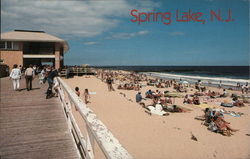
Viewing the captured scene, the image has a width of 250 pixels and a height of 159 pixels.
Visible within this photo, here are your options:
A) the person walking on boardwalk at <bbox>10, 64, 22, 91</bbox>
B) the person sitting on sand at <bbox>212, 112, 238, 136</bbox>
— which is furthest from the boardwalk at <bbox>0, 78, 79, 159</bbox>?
the person sitting on sand at <bbox>212, 112, 238, 136</bbox>

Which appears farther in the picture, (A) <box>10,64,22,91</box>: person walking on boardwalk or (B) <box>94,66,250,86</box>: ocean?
(B) <box>94,66,250,86</box>: ocean

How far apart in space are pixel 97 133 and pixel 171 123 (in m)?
9.66

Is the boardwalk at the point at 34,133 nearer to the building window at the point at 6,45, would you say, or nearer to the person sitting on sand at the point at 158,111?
the person sitting on sand at the point at 158,111

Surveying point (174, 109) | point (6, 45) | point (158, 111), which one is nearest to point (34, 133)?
point (158, 111)

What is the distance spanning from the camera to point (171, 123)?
10.6 m

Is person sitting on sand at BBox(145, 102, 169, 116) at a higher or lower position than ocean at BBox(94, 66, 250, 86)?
lower

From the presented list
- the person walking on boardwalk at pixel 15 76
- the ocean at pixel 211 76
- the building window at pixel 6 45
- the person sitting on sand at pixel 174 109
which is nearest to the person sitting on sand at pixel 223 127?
the person sitting on sand at pixel 174 109

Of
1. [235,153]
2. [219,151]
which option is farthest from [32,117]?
[235,153]

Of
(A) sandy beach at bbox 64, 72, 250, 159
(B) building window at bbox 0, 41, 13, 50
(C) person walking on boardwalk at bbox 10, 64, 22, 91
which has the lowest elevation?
(A) sandy beach at bbox 64, 72, 250, 159

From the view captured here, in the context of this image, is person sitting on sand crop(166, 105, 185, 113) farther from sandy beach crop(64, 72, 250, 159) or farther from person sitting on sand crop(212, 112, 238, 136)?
person sitting on sand crop(212, 112, 238, 136)

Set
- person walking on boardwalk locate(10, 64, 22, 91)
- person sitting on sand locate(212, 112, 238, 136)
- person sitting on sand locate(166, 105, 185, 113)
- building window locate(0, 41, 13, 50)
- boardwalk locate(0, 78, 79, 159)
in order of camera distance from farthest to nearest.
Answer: building window locate(0, 41, 13, 50) < person sitting on sand locate(166, 105, 185, 113) < person sitting on sand locate(212, 112, 238, 136) < person walking on boardwalk locate(10, 64, 22, 91) < boardwalk locate(0, 78, 79, 159)

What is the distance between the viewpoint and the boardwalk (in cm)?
310

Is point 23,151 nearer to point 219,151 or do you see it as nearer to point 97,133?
point 97,133

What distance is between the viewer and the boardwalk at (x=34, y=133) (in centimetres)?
310
